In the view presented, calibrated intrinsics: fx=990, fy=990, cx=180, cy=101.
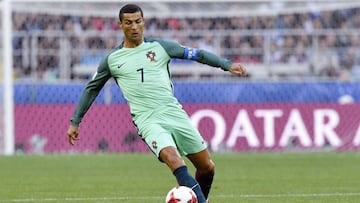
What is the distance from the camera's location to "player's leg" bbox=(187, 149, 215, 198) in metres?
10.2

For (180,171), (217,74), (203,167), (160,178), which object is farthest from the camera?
(217,74)

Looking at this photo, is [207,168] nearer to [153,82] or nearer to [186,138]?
[186,138]

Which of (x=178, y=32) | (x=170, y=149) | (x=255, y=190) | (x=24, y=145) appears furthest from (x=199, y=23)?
(x=170, y=149)

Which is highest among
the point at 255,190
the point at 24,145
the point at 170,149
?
the point at 170,149

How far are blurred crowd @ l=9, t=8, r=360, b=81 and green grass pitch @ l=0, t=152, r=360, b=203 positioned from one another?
136 inches

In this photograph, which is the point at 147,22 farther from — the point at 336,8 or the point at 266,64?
the point at 336,8

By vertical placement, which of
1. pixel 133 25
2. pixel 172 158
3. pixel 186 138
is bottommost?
pixel 172 158

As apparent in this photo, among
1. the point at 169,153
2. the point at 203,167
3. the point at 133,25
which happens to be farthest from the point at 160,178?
the point at 169,153

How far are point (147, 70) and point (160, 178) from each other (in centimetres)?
598

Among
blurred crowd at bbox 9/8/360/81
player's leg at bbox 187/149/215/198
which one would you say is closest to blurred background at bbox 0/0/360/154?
blurred crowd at bbox 9/8/360/81

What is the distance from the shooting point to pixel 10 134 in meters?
21.6

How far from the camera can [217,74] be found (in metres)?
24.2

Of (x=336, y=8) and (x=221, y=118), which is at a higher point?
(x=336, y=8)

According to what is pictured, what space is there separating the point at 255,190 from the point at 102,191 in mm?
2079
